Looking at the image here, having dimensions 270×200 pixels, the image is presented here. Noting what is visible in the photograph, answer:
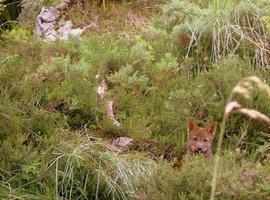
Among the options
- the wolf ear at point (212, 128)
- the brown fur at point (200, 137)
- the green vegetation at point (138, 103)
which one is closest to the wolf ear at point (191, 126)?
the brown fur at point (200, 137)

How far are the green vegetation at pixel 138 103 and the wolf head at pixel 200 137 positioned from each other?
18cm

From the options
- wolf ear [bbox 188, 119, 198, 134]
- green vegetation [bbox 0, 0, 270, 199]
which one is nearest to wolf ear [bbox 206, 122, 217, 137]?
wolf ear [bbox 188, 119, 198, 134]

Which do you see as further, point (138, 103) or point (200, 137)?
point (138, 103)

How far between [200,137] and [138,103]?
3.38ft

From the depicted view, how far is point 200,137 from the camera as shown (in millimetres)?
5508

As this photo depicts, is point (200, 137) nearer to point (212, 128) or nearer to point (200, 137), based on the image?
point (200, 137)

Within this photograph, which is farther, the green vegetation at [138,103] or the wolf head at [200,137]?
the wolf head at [200,137]

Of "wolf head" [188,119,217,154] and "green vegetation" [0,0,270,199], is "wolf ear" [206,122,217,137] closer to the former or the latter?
"wolf head" [188,119,217,154]

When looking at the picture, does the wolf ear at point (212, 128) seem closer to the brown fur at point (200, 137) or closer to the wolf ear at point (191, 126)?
the brown fur at point (200, 137)

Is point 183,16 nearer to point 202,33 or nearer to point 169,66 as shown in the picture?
point 202,33

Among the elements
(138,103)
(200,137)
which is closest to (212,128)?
(200,137)

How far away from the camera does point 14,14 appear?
387 inches

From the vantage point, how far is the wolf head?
553 centimetres

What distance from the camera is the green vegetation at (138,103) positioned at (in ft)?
15.8
